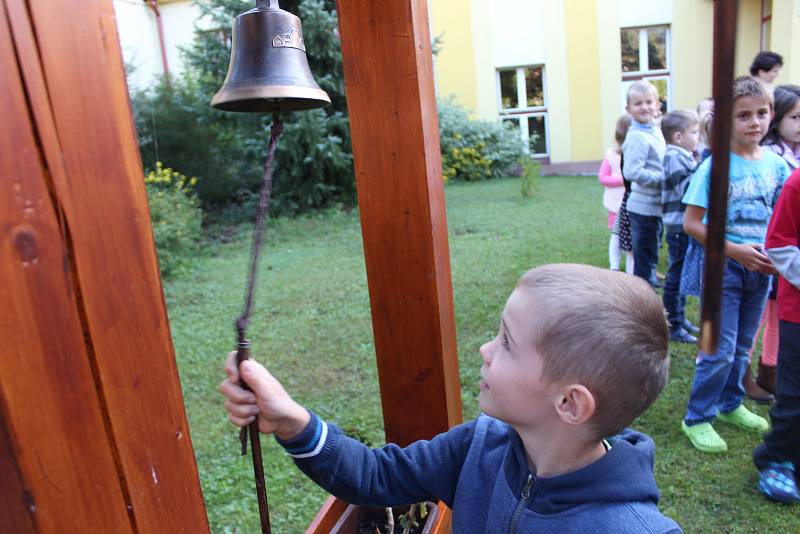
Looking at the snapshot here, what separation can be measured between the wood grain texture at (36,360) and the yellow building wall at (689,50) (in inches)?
620

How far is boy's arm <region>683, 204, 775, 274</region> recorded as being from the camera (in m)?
2.66

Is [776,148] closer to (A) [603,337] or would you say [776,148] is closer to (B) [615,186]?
(B) [615,186]

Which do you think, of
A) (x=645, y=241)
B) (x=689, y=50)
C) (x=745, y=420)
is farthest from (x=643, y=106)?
(x=689, y=50)

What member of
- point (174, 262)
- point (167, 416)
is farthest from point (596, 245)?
point (167, 416)

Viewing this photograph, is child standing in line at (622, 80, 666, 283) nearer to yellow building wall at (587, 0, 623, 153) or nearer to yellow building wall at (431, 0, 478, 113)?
yellow building wall at (587, 0, 623, 153)

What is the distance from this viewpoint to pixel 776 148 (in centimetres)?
336

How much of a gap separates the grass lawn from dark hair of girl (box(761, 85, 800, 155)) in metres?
1.42

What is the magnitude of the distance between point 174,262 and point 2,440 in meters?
7.48

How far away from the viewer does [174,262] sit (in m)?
7.76

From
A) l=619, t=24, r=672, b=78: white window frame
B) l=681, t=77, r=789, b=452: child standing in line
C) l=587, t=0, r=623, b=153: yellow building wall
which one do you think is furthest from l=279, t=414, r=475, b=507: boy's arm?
l=619, t=24, r=672, b=78: white window frame

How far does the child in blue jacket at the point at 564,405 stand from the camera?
116 cm

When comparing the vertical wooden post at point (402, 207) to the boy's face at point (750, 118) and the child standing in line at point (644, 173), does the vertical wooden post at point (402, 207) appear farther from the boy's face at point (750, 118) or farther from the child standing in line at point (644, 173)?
the child standing in line at point (644, 173)

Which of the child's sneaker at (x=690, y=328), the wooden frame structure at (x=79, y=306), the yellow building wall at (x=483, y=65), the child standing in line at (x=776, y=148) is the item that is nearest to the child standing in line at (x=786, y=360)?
the child standing in line at (x=776, y=148)

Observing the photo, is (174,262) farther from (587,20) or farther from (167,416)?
(587,20)
